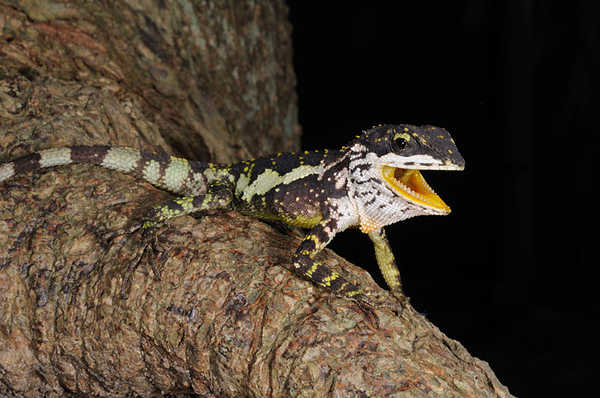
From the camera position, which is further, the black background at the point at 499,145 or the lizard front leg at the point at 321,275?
the black background at the point at 499,145

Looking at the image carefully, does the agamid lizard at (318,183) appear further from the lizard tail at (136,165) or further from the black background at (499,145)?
the black background at (499,145)

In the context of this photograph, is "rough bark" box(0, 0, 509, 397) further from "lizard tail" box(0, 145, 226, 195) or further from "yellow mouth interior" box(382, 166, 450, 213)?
"yellow mouth interior" box(382, 166, 450, 213)

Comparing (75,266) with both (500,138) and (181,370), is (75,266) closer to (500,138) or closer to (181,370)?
(181,370)

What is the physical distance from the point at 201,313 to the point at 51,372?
0.87 m

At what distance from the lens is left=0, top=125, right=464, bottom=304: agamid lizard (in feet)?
9.11

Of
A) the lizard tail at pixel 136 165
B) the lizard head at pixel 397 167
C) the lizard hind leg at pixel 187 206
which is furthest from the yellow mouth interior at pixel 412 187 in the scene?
the lizard tail at pixel 136 165

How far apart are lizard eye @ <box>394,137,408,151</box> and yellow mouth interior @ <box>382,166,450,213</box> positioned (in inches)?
5.8

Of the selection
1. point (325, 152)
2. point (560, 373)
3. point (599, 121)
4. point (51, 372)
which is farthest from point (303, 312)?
point (599, 121)

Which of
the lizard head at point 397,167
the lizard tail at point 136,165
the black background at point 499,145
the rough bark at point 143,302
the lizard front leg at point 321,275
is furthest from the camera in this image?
the black background at point 499,145

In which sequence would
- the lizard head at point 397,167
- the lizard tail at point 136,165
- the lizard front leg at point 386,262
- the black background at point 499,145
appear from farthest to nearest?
the black background at point 499,145 → the lizard front leg at point 386,262 → the lizard tail at point 136,165 → the lizard head at point 397,167

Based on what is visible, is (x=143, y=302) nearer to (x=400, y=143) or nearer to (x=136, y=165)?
(x=136, y=165)

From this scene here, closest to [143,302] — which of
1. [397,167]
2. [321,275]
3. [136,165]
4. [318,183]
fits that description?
[321,275]

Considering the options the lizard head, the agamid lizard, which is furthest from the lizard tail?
the lizard head

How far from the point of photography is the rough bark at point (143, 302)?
237 centimetres
